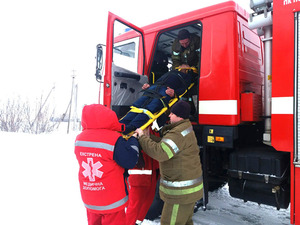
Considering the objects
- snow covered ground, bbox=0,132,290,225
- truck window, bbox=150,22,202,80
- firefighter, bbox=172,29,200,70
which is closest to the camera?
snow covered ground, bbox=0,132,290,225

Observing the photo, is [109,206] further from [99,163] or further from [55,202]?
[55,202]

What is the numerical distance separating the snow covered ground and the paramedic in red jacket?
1283 millimetres

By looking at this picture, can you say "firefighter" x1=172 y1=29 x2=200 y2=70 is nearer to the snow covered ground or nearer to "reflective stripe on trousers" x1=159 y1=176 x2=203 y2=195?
"reflective stripe on trousers" x1=159 y1=176 x2=203 y2=195

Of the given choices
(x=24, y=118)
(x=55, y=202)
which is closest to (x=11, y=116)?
(x=24, y=118)

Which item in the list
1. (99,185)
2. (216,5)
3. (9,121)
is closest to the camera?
(99,185)

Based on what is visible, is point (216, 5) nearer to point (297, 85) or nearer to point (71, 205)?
point (297, 85)

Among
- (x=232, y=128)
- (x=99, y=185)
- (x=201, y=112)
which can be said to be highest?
(x=201, y=112)

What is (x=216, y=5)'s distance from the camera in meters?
2.86

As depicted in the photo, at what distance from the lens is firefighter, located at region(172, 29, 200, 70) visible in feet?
11.4

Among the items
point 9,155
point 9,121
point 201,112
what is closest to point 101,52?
point 201,112

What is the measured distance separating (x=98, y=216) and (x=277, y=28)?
2.46 meters

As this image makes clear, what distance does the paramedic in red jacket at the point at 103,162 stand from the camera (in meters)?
1.88

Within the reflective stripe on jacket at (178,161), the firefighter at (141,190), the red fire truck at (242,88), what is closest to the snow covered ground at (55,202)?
the firefighter at (141,190)

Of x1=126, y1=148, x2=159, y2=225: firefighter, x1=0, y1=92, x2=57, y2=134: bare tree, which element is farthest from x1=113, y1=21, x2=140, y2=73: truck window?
x1=0, y1=92, x2=57, y2=134: bare tree
